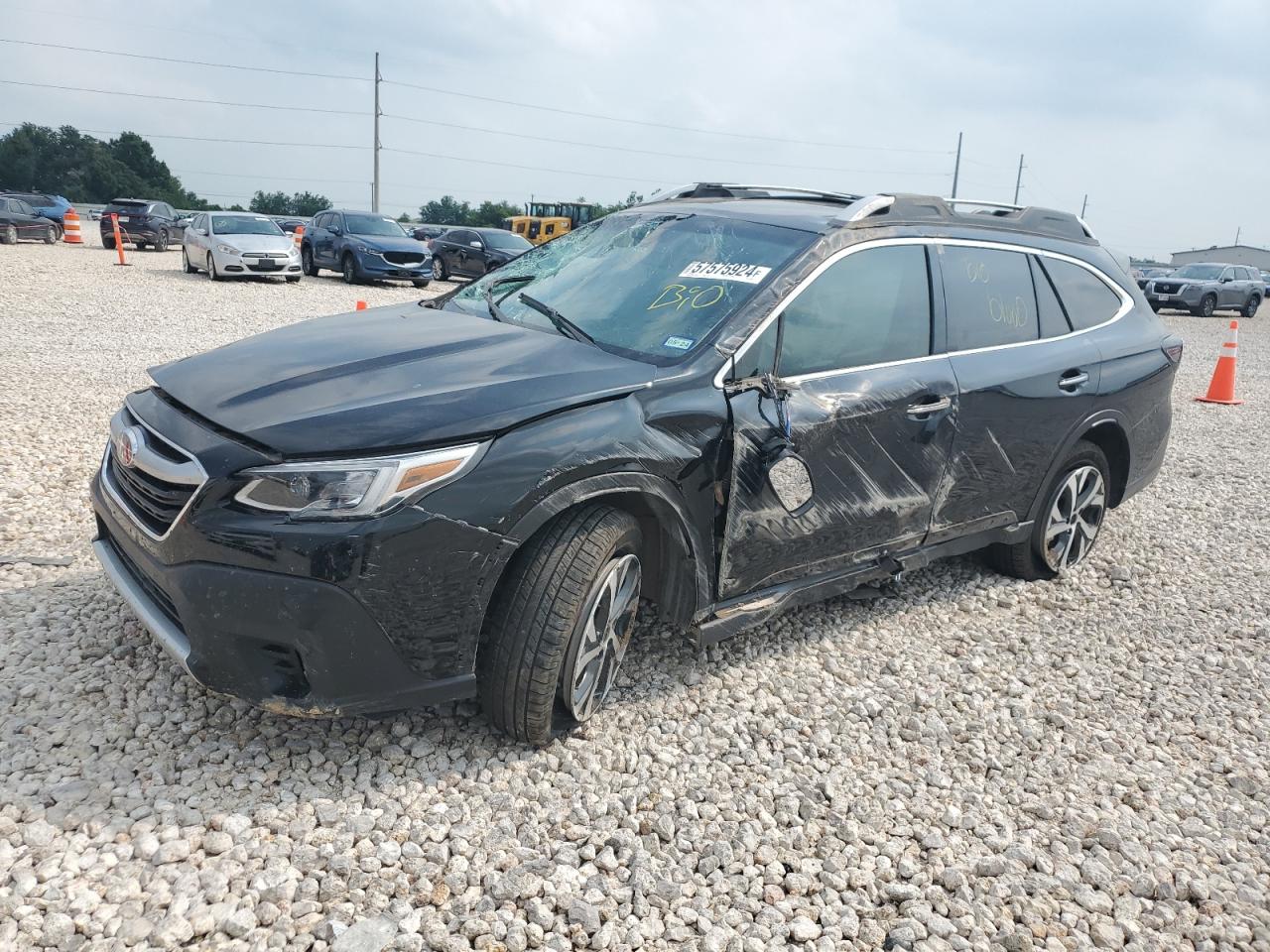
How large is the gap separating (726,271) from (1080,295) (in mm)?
2318

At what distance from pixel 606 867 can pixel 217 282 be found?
18.7m

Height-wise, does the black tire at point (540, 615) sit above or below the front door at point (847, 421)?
below

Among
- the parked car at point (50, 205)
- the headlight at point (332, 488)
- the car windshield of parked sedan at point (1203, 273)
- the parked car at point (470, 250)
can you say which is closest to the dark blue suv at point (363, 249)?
the parked car at point (470, 250)

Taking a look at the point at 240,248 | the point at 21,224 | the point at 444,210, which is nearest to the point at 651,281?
the point at 240,248

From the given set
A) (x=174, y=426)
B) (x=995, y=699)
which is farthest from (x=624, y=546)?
(x=995, y=699)

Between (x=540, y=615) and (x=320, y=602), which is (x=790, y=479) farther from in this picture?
(x=320, y=602)

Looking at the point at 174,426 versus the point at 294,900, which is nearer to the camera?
the point at 294,900

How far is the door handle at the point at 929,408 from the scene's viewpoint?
3863 millimetres

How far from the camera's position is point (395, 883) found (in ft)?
8.38

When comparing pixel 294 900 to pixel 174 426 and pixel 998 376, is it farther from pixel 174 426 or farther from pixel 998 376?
pixel 998 376

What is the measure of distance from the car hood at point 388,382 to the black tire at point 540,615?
0.39 meters

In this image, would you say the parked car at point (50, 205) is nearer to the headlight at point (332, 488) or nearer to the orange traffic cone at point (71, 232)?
the orange traffic cone at point (71, 232)

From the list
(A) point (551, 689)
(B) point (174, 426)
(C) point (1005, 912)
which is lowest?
(C) point (1005, 912)

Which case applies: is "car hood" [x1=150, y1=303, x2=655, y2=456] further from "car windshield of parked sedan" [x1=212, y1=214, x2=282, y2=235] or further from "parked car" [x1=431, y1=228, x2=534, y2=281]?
"parked car" [x1=431, y1=228, x2=534, y2=281]
